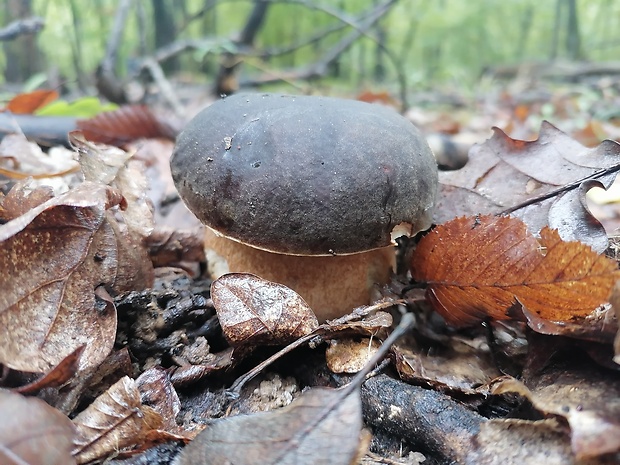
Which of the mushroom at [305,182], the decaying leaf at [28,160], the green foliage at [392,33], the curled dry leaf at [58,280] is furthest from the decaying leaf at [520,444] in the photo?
the green foliage at [392,33]

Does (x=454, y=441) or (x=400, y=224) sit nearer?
(x=454, y=441)

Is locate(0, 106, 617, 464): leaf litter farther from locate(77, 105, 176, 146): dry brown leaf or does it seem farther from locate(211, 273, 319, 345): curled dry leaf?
locate(77, 105, 176, 146): dry brown leaf

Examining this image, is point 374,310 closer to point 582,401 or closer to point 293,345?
point 293,345

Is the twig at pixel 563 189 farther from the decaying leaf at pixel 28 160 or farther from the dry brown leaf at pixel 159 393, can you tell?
the decaying leaf at pixel 28 160

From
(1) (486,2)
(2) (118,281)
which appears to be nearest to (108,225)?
(2) (118,281)

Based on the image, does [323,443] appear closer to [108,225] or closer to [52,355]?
[52,355]
